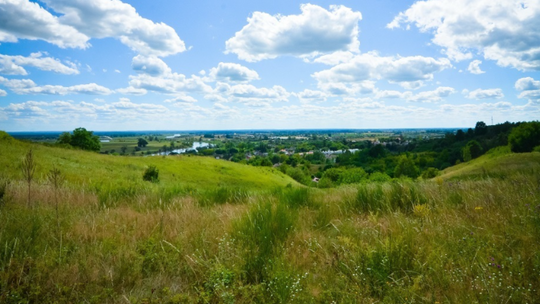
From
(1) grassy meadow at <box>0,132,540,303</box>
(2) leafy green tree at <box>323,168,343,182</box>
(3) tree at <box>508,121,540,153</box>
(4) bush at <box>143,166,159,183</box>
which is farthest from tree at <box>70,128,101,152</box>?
(3) tree at <box>508,121,540,153</box>

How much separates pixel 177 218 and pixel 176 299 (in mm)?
2339

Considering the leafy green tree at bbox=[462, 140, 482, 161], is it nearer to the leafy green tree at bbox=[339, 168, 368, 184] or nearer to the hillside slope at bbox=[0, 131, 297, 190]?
the leafy green tree at bbox=[339, 168, 368, 184]

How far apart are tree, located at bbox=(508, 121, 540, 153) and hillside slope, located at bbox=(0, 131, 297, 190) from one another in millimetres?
90091

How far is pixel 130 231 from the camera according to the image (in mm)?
4469

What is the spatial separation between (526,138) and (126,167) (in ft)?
383

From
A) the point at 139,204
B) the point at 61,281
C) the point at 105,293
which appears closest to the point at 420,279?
the point at 105,293

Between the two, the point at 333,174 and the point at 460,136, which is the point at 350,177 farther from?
the point at 460,136

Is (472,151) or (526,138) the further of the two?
(472,151)

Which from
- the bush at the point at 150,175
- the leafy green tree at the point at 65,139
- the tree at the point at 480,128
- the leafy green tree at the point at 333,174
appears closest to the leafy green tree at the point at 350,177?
the leafy green tree at the point at 333,174

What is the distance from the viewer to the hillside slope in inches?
1127

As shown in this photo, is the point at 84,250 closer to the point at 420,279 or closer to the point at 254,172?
the point at 420,279

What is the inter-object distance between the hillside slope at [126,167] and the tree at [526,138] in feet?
296

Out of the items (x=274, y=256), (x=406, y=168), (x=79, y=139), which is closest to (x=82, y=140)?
(x=79, y=139)

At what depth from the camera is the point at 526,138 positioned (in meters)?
93.1
